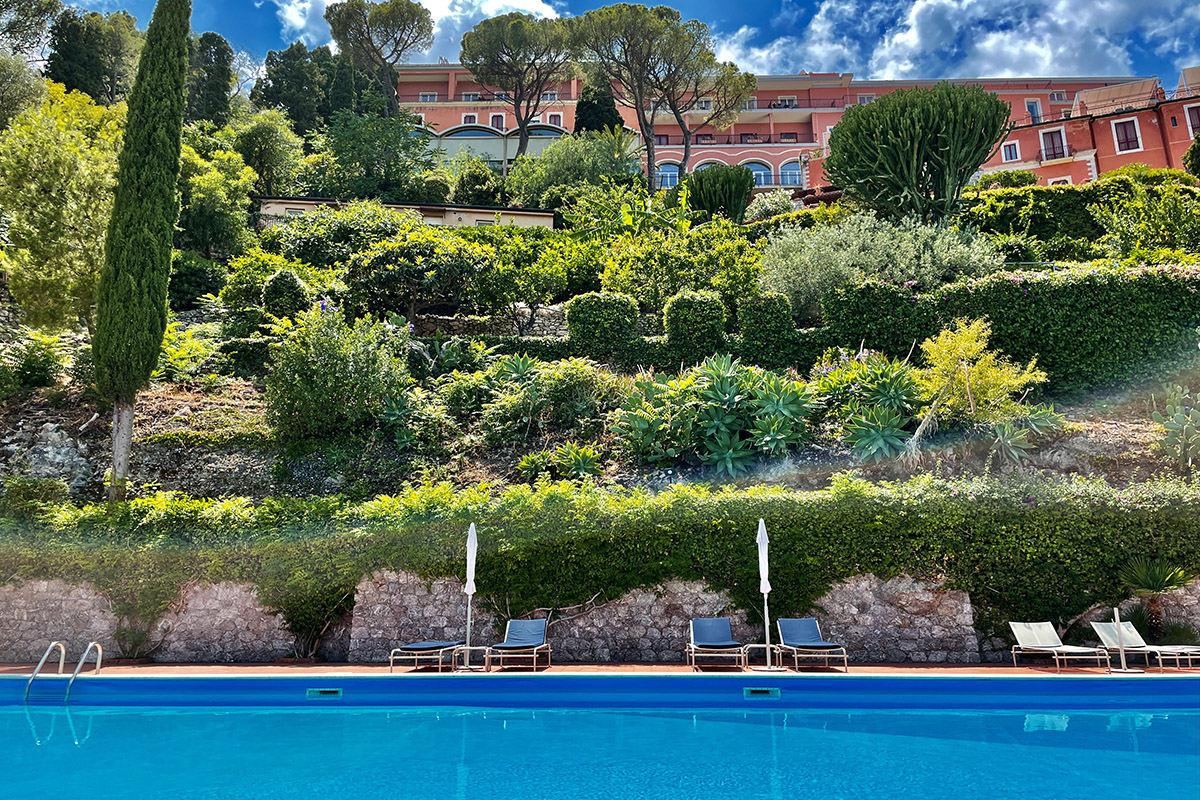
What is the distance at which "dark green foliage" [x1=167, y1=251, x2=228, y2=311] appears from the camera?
2291 cm

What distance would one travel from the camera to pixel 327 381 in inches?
550

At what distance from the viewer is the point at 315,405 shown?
13.9 m

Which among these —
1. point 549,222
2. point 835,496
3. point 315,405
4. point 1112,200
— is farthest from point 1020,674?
point 549,222

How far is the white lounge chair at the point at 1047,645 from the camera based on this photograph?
9047 millimetres

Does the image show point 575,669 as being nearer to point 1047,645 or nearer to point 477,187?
point 1047,645

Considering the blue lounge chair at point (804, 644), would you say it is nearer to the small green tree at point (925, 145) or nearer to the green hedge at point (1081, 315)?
the green hedge at point (1081, 315)

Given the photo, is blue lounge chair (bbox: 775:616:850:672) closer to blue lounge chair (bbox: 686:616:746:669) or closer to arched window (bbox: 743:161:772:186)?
blue lounge chair (bbox: 686:616:746:669)

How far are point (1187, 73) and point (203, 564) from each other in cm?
5724

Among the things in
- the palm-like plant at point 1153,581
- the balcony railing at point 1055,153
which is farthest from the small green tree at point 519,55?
the palm-like plant at point 1153,581

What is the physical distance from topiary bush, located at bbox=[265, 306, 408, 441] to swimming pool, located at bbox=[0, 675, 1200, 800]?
609 centimetres

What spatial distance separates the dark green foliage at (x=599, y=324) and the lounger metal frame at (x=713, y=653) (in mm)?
8712

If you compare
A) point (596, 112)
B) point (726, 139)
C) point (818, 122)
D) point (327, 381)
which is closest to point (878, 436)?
point (327, 381)

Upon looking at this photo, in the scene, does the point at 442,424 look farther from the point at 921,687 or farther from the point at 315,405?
the point at 921,687

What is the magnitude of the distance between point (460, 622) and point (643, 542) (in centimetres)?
267
